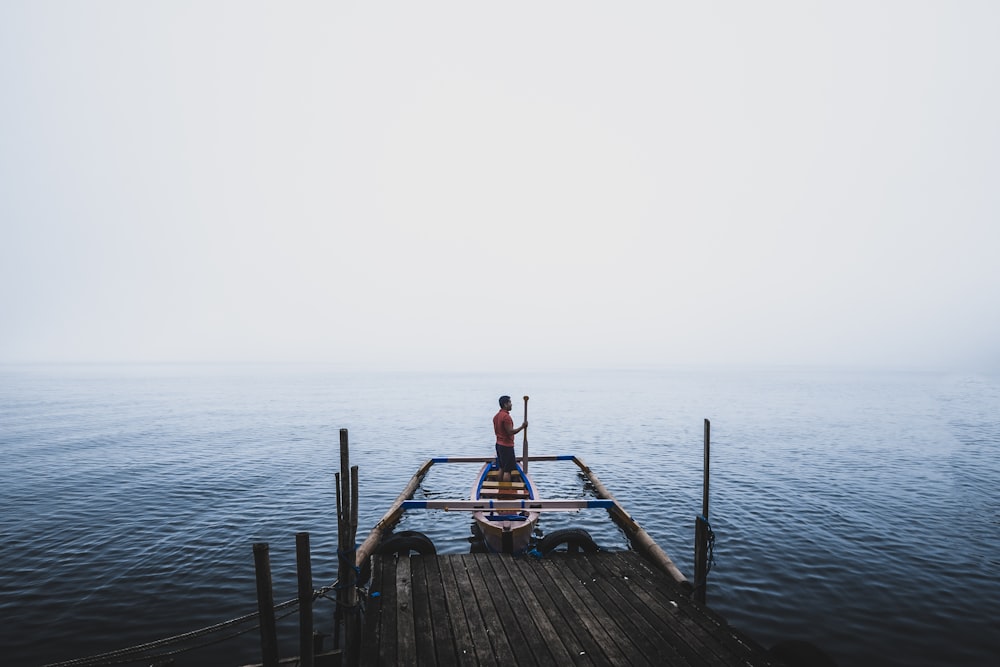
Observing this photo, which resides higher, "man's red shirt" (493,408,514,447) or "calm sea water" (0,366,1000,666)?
"man's red shirt" (493,408,514,447)

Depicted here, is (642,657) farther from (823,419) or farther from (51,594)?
(823,419)

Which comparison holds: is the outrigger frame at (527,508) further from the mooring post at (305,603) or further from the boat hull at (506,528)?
→ the mooring post at (305,603)

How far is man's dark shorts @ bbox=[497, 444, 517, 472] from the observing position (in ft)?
52.5

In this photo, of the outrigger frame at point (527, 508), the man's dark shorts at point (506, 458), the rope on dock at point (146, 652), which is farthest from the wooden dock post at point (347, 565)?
the man's dark shorts at point (506, 458)

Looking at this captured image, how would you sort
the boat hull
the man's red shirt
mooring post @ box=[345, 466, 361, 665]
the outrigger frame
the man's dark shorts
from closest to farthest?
mooring post @ box=[345, 466, 361, 665], the outrigger frame, the boat hull, the man's red shirt, the man's dark shorts

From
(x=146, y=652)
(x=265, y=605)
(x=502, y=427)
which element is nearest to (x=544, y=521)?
(x=502, y=427)

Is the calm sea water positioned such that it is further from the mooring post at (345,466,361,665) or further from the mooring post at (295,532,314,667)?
the mooring post at (295,532,314,667)

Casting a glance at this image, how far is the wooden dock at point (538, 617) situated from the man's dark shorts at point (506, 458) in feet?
20.1

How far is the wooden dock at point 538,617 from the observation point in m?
6.39

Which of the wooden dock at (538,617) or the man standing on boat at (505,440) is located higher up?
the man standing on boat at (505,440)

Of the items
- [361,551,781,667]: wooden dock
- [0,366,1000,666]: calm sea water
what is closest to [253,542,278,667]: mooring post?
[361,551,781,667]: wooden dock

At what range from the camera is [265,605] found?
5.97 meters

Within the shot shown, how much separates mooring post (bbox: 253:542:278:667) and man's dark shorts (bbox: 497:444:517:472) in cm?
1033

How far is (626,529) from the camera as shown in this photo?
12109 millimetres
